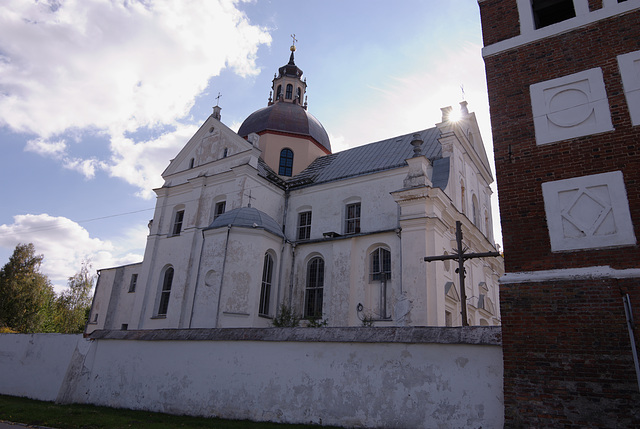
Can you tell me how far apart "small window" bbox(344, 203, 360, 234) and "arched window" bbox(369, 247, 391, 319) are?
6.68ft

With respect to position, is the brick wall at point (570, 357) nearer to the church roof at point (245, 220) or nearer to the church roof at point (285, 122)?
the church roof at point (245, 220)

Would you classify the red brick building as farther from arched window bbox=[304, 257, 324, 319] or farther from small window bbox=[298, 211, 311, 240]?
small window bbox=[298, 211, 311, 240]

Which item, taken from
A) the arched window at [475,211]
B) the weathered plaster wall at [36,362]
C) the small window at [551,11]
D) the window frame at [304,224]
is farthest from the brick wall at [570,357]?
the arched window at [475,211]

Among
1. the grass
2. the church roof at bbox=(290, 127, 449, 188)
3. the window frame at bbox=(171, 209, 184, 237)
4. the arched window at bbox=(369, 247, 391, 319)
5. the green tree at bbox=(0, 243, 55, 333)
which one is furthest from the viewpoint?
the green tree at bbox=(0, 243, 55, 333)

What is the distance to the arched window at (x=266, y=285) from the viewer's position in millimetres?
19531

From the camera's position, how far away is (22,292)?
38.0 meters

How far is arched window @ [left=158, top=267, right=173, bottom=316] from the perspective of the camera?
2208 cm

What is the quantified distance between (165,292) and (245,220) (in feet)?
22.1

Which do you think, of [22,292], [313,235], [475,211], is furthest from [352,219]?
[22,292]

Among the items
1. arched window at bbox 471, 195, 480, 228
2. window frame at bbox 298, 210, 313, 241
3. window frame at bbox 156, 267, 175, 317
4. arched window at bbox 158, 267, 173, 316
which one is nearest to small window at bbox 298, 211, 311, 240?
window frame at bbox 298, 210, 313, 241

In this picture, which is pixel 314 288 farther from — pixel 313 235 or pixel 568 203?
pixel 568 203

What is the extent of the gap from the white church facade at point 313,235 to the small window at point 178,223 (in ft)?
0.18

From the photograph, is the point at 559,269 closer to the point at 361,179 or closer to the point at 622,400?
the point at 622,400

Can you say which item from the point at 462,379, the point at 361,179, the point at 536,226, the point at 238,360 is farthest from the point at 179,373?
the point at 361,179
